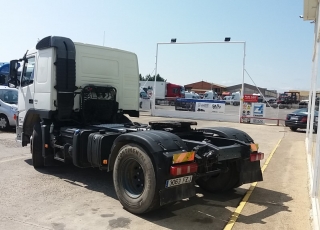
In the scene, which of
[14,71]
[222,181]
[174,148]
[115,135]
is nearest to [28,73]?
[14,71]

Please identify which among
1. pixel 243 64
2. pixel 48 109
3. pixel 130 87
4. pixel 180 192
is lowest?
pixel 180 192

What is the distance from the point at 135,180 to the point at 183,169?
979 mm

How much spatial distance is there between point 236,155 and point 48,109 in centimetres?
419

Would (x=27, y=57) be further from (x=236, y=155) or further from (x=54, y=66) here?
(x=236, y=155)

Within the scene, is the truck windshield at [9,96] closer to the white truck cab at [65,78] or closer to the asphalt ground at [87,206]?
the white truck cab at [65,78]

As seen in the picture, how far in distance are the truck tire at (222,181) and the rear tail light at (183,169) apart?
124 centimetres

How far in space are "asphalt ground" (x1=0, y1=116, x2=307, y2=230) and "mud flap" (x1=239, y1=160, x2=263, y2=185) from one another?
41 cm

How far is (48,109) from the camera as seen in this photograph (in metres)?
7.41

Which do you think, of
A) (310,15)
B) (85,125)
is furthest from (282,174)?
(310,15)

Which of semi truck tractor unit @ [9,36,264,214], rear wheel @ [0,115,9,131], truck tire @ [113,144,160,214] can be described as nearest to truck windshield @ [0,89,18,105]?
rear wheel @ [0,115,9,131]

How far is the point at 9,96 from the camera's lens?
14383mm

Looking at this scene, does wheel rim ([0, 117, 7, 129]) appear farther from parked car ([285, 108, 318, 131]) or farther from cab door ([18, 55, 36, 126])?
parked car ([285, 108, 318, 131])

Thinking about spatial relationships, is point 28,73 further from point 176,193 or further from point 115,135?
point 176,193

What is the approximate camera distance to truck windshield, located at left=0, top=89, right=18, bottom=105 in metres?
14.2
